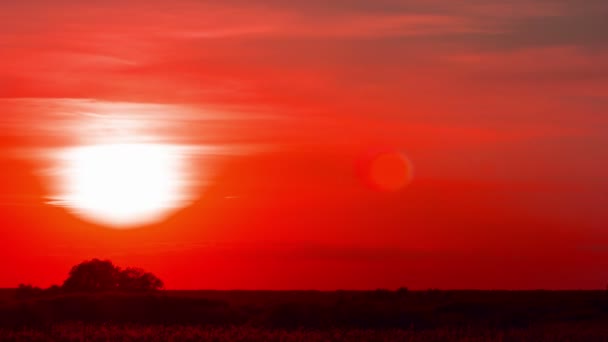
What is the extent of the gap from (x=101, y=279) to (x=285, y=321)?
38.7 m

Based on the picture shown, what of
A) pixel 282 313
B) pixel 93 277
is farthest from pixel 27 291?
pixel 282 313

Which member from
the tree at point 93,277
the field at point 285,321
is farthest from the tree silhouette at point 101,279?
the field at point 285,321

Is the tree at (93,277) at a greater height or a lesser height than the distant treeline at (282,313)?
greater

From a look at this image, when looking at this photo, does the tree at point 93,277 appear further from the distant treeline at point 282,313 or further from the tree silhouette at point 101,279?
the distant treeline at point 282,313

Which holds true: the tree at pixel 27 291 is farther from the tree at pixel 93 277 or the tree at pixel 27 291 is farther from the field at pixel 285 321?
the field at pixel 285 321

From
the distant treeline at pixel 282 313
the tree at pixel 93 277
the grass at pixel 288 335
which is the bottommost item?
the grass at pixel 288 335

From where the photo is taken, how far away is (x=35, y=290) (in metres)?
97.9

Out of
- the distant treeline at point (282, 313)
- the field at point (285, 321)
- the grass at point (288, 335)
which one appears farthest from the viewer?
Answer: the distant treeline at point (282, 313)

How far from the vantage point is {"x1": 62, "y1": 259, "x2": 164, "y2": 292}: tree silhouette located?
9788 cm

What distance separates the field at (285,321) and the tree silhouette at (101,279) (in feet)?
74.3

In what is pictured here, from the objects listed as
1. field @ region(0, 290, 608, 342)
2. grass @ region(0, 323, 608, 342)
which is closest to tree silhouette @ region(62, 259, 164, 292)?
field @ region(0, 290, 608, 342)

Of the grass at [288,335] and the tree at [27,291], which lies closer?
the grass at [288,335]

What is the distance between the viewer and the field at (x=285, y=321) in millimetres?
50875

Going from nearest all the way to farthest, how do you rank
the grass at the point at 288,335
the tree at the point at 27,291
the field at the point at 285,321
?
the grass at the point at 288,335
the field at the point at 285,321
the tree at the point at 27,291
